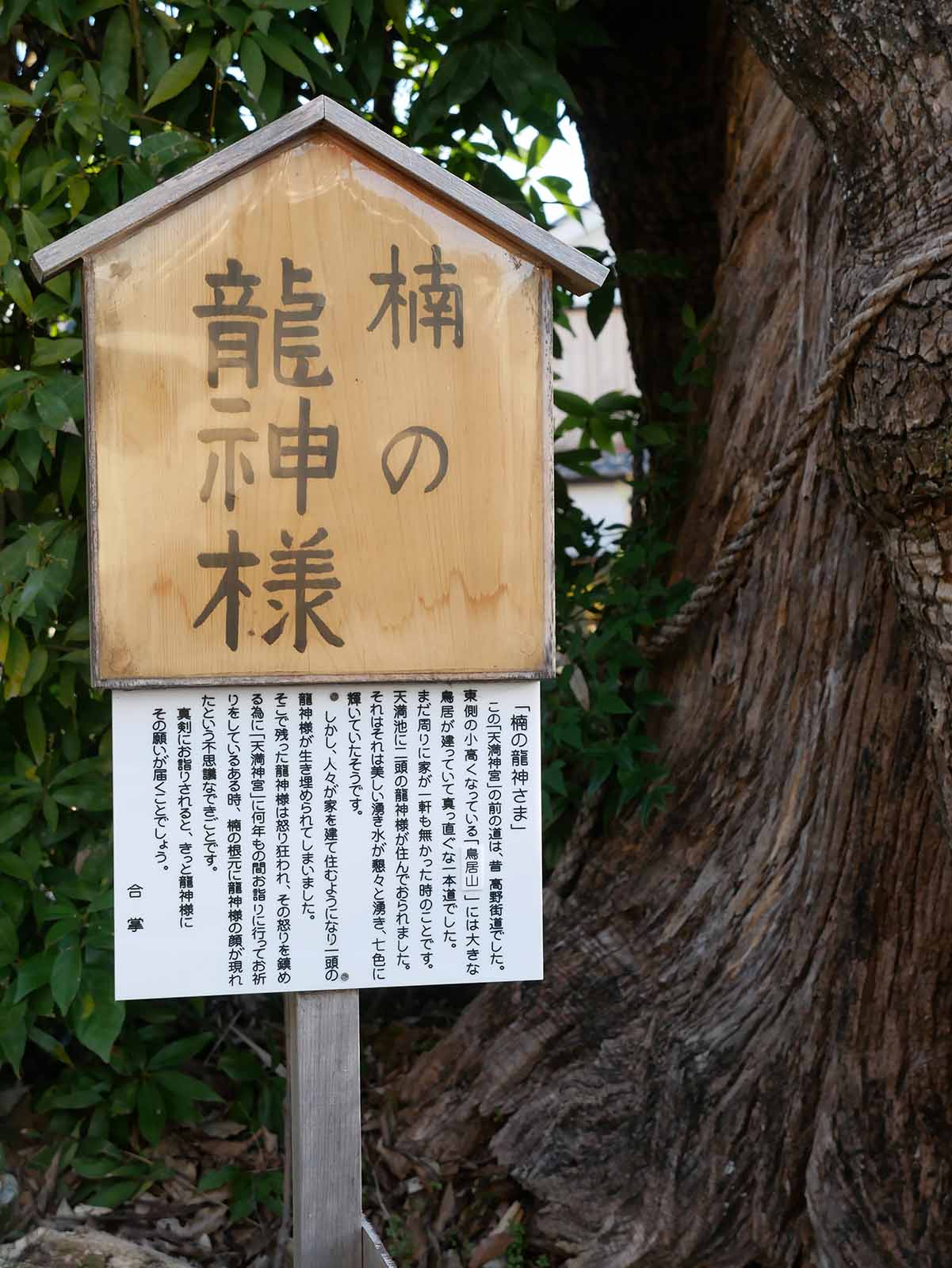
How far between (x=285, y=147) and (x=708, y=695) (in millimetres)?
1612

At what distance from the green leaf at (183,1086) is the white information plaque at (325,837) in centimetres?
108

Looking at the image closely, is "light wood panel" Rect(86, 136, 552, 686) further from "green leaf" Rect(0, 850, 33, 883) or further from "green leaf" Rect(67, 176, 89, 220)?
"green leaf" Rect(0, 850, 33, 883)

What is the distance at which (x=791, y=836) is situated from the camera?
2.74 m

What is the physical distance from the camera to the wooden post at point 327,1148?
2143 millimetres

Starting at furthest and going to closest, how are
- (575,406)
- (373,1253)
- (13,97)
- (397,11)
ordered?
1. (575,406)
2. (397,11)
3. (13,97)
4. (373,1253)

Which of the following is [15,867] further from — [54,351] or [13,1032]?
[54,351]

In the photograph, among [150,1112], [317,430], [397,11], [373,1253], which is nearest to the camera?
[317,430]

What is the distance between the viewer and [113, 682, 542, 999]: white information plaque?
78.2 inches

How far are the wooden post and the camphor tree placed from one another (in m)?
0.59

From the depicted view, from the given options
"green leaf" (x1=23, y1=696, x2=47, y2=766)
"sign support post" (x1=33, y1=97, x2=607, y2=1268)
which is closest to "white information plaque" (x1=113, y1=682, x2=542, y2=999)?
"sign support post" (x1=33, y1=97, x2=607, y2=1268)

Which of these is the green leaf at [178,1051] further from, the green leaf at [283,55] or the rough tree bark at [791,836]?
the green leaf at [283,55]

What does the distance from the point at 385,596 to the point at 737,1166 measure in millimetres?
1534

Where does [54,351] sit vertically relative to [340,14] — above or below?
below

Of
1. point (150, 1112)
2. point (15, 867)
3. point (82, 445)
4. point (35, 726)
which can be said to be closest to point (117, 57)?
point (82, 445)
